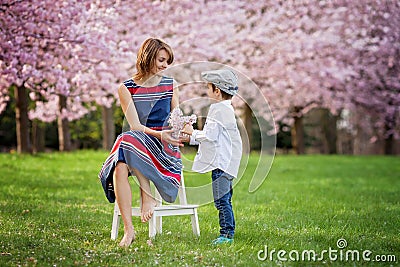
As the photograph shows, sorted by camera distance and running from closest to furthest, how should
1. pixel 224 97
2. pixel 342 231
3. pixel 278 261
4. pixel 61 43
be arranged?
1. pixel 278 261
2. pixel 224 97
3. pixel 342 231
4. pixel 61 43

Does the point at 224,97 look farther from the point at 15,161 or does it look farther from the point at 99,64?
the point at 15,161

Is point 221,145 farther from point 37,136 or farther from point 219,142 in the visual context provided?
point 37,136

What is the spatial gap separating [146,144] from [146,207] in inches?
18.9

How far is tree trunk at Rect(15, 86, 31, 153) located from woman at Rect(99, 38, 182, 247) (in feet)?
29.7

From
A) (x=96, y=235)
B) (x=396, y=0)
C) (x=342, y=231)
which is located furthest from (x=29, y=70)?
(x=396, y=0)

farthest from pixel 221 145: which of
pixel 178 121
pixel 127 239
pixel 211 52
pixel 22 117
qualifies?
pixel 22 117

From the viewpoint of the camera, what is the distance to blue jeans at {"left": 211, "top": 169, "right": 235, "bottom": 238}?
4.56m

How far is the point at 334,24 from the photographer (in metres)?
14.6

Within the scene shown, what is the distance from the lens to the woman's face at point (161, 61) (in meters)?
4.59

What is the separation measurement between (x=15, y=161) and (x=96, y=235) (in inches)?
283

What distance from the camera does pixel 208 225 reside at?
5.46 meters

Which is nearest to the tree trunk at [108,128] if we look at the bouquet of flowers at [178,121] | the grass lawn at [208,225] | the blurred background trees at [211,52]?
the blurred background trees at [211,52]

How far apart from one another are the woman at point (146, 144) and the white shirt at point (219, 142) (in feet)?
0.62

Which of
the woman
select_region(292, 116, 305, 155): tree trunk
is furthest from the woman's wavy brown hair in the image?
select_region(292, 116, 305, 155): tree trunk
